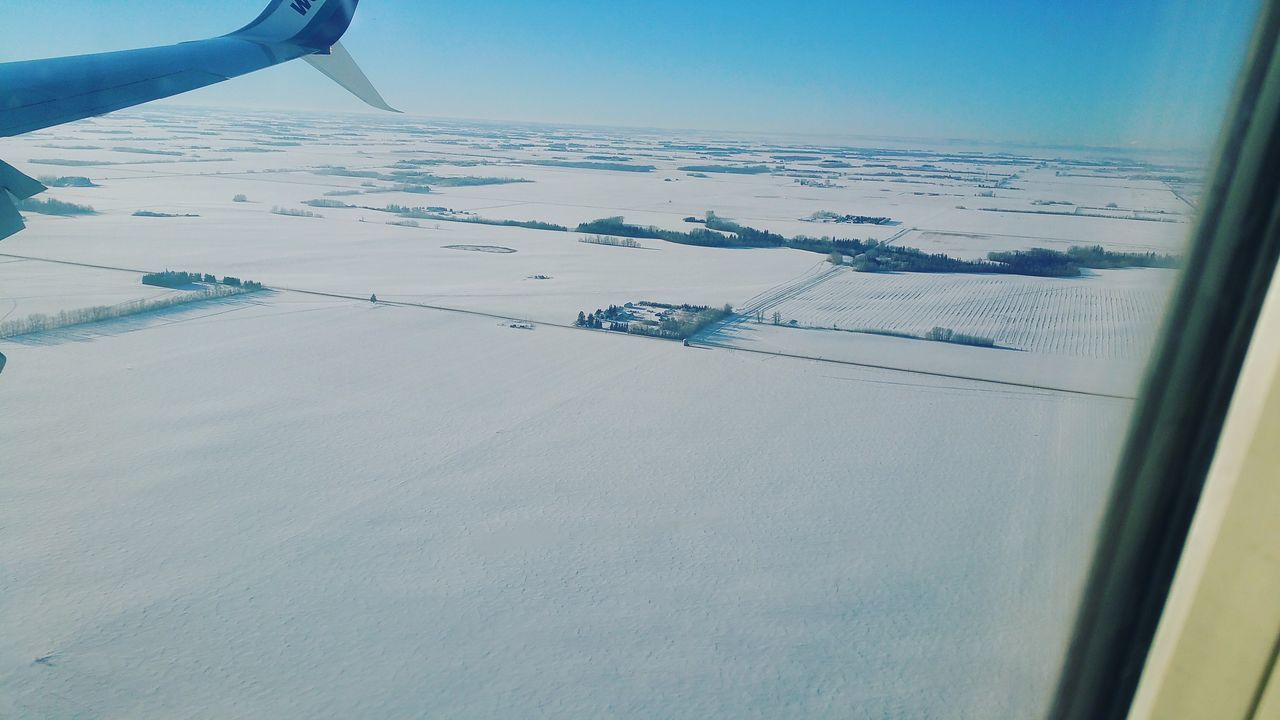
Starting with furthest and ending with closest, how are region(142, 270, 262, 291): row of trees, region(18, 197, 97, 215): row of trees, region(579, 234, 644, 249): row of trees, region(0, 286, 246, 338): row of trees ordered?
region(579, 234, 644, 249): row of trees → region(142, 270, 262, 291): row of trees → region(18, 197, 97, 215): row of trees → region(0, 286, 246, 338): row of trees

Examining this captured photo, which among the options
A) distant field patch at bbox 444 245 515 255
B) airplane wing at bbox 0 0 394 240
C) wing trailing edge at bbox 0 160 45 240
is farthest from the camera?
distant field patch at bbox 444 245 515 255

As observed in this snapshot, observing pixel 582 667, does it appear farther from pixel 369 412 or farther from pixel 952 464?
pixel 369 412

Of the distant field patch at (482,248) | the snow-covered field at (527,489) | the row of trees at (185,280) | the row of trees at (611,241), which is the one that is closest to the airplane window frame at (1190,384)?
the snow-covered field at (527,489)

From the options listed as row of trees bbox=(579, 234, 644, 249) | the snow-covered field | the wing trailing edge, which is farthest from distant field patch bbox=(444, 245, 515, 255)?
the wing trailing edge

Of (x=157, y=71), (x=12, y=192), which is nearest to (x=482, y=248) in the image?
(x=157, y=71)

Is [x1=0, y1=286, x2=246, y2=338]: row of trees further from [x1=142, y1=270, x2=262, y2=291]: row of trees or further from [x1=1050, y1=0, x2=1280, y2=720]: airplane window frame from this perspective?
[x1=1050, y1=0, x2=1280, y2=720]: airplane window frame

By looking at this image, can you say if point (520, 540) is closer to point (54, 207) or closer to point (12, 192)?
point (12, 192)
